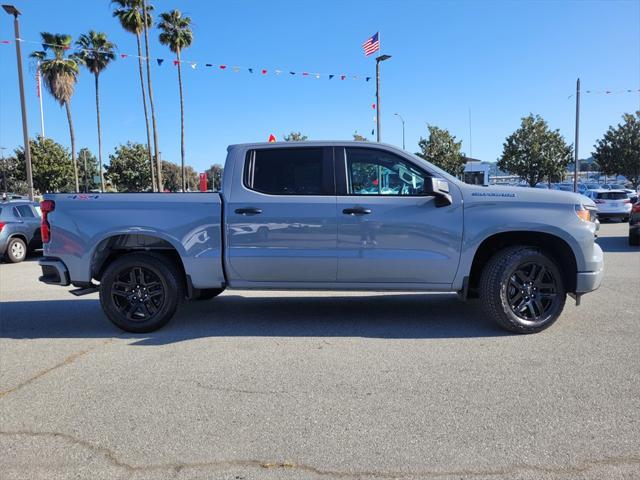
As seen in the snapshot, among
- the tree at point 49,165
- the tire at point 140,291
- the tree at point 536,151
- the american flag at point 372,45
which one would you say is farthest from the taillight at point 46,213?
the tree at point 49,165

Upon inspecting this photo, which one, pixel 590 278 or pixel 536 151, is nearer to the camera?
pixel 590 278

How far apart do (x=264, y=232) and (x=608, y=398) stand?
3.30m

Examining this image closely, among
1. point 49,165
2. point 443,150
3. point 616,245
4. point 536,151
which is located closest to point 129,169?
point 49,165

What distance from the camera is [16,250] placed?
1239cm

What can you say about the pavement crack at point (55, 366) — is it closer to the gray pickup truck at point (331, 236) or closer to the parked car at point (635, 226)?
the gray pickup truck at point (331, 236)

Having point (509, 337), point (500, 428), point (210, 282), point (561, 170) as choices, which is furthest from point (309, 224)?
point (561, 170)

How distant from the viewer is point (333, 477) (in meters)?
2.64

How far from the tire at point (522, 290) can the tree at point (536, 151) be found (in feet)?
134

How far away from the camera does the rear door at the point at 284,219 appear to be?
→ 5074 mm

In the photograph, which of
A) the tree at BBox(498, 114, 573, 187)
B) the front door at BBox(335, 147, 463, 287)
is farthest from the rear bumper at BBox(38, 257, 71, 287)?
the tree at BBox(498, 114, 573, 187)

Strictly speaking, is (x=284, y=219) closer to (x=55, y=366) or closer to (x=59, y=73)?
(x=55, y=366)

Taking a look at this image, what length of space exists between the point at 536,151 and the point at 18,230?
3986 centimetres

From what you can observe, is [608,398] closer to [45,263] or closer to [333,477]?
[333,477]

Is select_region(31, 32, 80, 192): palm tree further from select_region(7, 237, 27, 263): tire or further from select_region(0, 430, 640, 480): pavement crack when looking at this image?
select_region(0, 430, 640, 480): pavement crack
